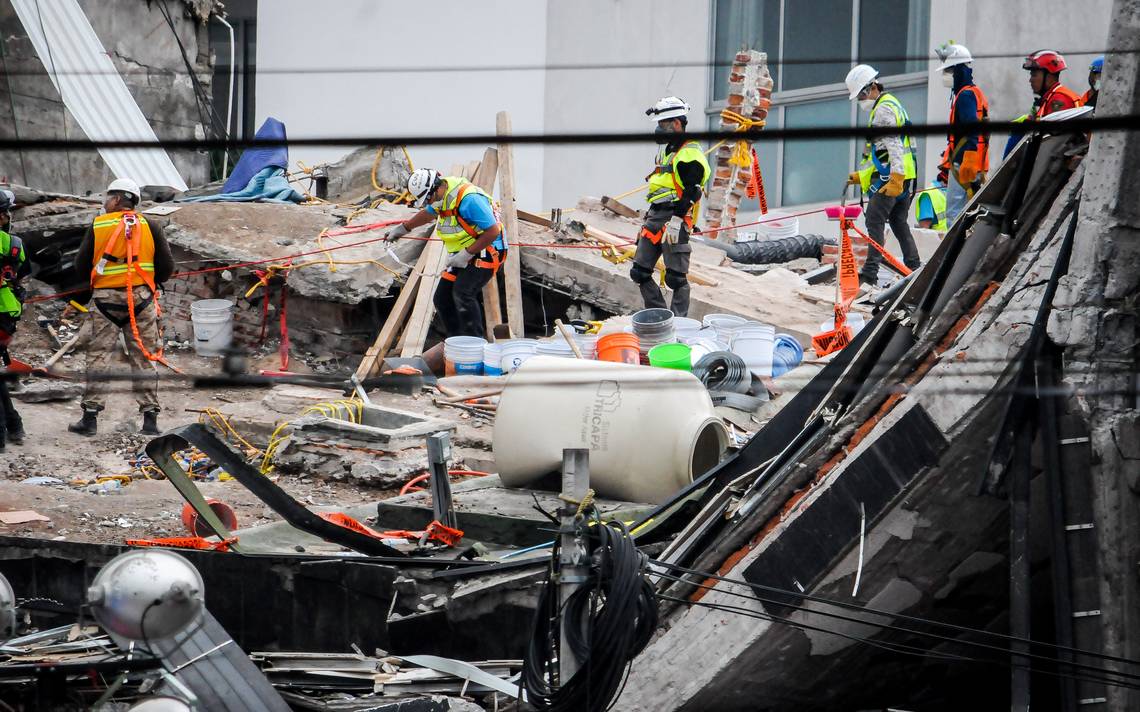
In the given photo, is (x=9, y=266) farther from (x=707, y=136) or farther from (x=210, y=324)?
(x=707, y=136)

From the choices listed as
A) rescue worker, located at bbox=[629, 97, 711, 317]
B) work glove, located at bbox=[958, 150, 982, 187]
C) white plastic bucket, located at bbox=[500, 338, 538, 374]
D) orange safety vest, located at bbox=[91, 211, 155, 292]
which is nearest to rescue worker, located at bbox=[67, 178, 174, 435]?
orange safety vest, located at bbox=[91, 211, 155, 292]

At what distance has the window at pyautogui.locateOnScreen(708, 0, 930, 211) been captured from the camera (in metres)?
16.7

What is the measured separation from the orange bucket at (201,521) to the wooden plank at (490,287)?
477cm

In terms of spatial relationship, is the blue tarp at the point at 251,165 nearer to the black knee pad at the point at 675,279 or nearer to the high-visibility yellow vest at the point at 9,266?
the high-visibility yellow vest at the point at 9,266

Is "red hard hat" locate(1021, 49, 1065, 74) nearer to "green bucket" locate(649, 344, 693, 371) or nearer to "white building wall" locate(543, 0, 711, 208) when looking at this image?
"green bucket" locate(649, 344, 693, 371)

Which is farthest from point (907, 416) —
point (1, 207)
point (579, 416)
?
point (1, 207)

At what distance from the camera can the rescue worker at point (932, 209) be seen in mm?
15125

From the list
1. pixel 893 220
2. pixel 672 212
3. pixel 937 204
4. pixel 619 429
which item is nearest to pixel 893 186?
pixel 893 220

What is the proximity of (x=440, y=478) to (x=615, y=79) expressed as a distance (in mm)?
14662

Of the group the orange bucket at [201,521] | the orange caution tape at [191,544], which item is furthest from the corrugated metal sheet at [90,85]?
the orange caution tape at [191,544]

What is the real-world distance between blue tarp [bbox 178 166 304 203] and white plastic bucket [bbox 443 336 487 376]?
191 inches

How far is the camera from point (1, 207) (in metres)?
10.3

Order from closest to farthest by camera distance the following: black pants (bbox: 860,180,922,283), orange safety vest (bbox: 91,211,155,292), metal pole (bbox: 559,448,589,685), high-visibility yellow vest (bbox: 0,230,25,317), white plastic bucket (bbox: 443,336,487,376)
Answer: metal pole (bbox: 559,448,589,685)
high-visibility yellow vest (bbox: 0,230,25,317)
orange safety vest (bbox: 91,211,155,292)
white plastic bucket (bbox: 443,336,487,376)
black pants (bbox: 860,180,922,283)

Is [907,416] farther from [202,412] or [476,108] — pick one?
[476,108]
